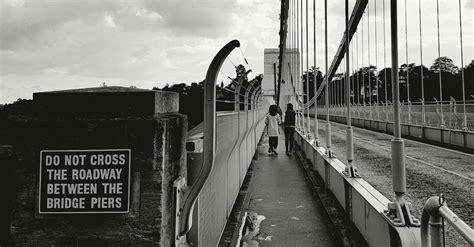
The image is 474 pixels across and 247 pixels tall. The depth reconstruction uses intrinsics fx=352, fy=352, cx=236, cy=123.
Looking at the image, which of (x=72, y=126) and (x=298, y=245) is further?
(x=298, y=245)

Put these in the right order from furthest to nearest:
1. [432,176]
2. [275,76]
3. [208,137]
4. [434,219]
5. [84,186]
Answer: [275,76]
[432,176]
[208,137]
[84,186]
[434,219]

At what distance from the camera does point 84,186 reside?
6.64 feet

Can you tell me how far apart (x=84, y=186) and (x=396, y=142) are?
2.20m

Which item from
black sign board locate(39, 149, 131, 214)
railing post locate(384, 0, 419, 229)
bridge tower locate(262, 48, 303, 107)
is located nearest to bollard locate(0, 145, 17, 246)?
black sign board locate(39, 149, 131, 214)

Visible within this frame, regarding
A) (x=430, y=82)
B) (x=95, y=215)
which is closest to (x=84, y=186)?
(x=95, y=215)

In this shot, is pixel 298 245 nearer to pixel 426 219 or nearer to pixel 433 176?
pixel 426 219

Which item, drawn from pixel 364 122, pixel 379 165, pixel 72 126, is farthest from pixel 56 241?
pixel 364 122

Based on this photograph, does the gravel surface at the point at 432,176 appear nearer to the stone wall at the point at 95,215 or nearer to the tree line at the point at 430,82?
the stone wall at the point at 95,215

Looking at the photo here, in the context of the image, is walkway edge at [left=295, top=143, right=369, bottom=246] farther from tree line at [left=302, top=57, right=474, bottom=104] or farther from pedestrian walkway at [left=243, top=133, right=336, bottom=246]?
tree line at [left=302, top=57, right=474, bottom=104]

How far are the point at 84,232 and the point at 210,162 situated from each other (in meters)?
0.84

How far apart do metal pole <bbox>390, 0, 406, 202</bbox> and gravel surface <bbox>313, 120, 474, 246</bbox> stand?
1143mm

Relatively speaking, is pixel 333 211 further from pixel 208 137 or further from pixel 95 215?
pixel 95 215

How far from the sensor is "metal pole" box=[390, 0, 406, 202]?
2.65 metres

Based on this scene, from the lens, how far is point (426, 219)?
1.82 m
